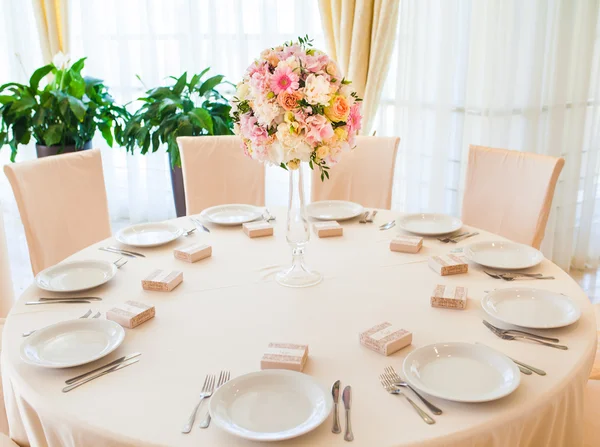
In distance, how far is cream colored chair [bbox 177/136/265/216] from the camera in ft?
9.66

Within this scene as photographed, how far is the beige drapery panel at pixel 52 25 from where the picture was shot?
4531 mm

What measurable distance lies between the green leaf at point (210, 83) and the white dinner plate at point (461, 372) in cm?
294

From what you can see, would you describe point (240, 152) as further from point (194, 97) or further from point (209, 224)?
point (194, 97)

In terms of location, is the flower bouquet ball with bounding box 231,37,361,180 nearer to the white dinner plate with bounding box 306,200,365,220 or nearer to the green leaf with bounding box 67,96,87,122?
the white dinner plate with bounding box 306,200,365,220

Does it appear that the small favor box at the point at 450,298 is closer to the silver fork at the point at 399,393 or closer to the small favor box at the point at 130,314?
the silver fork at the point at 399,393

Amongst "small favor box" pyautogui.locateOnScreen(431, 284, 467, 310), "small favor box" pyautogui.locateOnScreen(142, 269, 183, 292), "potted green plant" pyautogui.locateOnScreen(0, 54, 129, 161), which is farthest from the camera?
"potted green plant" pyautogui.locateOnScreen(0, 54, 129, 161)

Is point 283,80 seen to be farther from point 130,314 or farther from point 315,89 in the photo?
point 130,314

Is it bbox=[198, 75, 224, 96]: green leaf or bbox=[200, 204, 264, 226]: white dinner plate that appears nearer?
bbox=[200, 204, 264, 226]: white dinner plate

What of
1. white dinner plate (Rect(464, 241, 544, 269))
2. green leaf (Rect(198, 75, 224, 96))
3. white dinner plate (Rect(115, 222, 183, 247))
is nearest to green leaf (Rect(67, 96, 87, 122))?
green leaf (Rect(198, 75, 224, 96))

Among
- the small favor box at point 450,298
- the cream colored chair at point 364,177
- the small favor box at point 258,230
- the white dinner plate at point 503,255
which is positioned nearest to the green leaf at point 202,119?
the cream colored chair at point 364,177

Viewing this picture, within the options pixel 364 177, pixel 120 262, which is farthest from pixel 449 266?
pixel 364 177

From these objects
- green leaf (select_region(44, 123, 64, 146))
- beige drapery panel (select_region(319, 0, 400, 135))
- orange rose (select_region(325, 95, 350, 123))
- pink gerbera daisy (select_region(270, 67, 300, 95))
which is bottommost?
green leaf (select_region(44, 123, 64, 146))

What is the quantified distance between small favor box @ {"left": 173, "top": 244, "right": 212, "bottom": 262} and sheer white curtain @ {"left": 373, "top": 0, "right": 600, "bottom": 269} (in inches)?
82.0

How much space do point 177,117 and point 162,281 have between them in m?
2.28
